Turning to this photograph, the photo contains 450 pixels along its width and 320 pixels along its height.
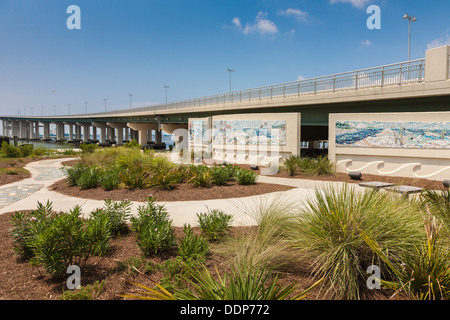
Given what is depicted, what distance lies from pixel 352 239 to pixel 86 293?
3.57 m

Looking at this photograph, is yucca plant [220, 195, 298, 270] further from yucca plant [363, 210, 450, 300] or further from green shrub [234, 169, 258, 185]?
green shrub [234, 169, 258, 185]

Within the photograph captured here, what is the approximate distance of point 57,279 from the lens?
4.00 meters

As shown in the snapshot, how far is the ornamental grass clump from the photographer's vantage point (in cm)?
339

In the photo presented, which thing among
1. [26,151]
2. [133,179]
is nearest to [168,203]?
[133,179]

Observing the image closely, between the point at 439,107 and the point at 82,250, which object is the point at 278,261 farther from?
the point at 439,107

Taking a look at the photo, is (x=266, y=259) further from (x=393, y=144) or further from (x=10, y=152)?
(x=10, y=152)

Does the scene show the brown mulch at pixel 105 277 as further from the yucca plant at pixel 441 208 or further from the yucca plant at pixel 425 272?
the yucca plant at pixel 441 208

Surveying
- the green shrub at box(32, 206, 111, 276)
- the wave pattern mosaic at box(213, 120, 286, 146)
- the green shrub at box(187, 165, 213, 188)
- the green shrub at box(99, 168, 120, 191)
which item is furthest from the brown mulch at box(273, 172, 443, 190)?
the green shrub at box(32, 206, 111, 276)

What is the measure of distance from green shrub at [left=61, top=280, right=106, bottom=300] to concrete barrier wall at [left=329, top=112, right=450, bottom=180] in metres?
16.0

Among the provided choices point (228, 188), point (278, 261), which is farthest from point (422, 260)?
point (228, 188)

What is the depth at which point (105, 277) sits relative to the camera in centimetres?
406

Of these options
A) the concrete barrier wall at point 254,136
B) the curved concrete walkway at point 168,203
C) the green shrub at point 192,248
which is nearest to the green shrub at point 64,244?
the green shrub at point 192,248

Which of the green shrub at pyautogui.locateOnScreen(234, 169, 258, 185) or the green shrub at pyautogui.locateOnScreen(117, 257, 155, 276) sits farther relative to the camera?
the green shrub at pyautogui.locateOnScreen(234, 169, 258, 185)

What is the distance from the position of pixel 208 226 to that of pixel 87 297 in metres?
2.61
